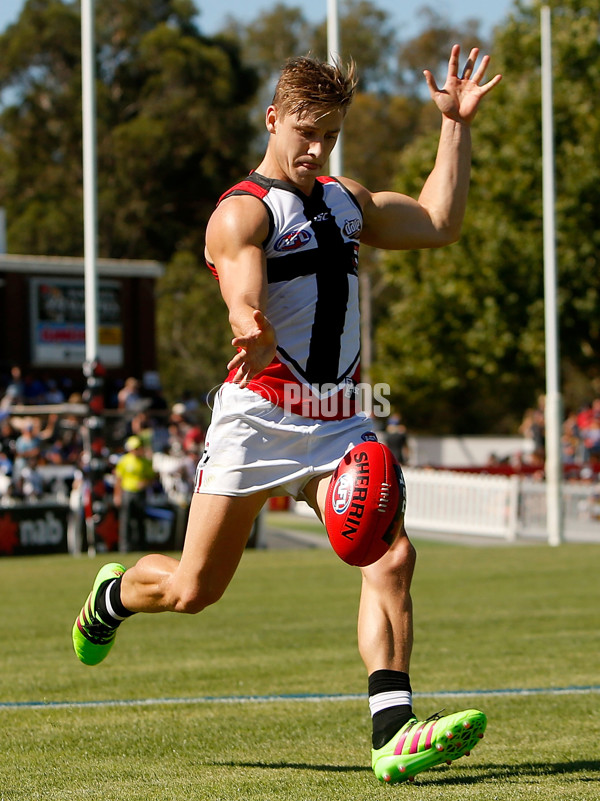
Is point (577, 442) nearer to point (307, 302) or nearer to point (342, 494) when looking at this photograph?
point (307, 302)

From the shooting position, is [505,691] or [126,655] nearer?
[505,691]

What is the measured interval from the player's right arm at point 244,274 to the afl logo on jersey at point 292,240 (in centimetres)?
9

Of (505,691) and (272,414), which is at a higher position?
(272,414)

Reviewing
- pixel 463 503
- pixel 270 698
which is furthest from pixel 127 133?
pixel 270 698

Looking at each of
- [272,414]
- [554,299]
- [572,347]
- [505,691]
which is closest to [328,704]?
[505,691]

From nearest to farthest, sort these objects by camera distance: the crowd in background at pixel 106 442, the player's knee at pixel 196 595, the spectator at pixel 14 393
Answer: the player's knee at pixel 196 595
the crowd in background at pixel 106 442
the spectator at pixel 14 393

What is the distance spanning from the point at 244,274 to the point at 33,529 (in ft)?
46.9

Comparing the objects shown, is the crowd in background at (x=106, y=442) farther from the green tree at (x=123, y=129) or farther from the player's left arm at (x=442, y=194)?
the green tree at (x=123, y=129)

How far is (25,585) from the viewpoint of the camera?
1349cm

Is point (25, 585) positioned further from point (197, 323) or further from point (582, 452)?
point (197, 323)

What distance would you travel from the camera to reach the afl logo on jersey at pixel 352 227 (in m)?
4.79

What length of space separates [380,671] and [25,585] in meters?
9.45

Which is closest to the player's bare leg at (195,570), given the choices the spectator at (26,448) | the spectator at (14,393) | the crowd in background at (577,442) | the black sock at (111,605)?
the black sock at (111,605)

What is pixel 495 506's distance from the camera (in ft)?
70.8
